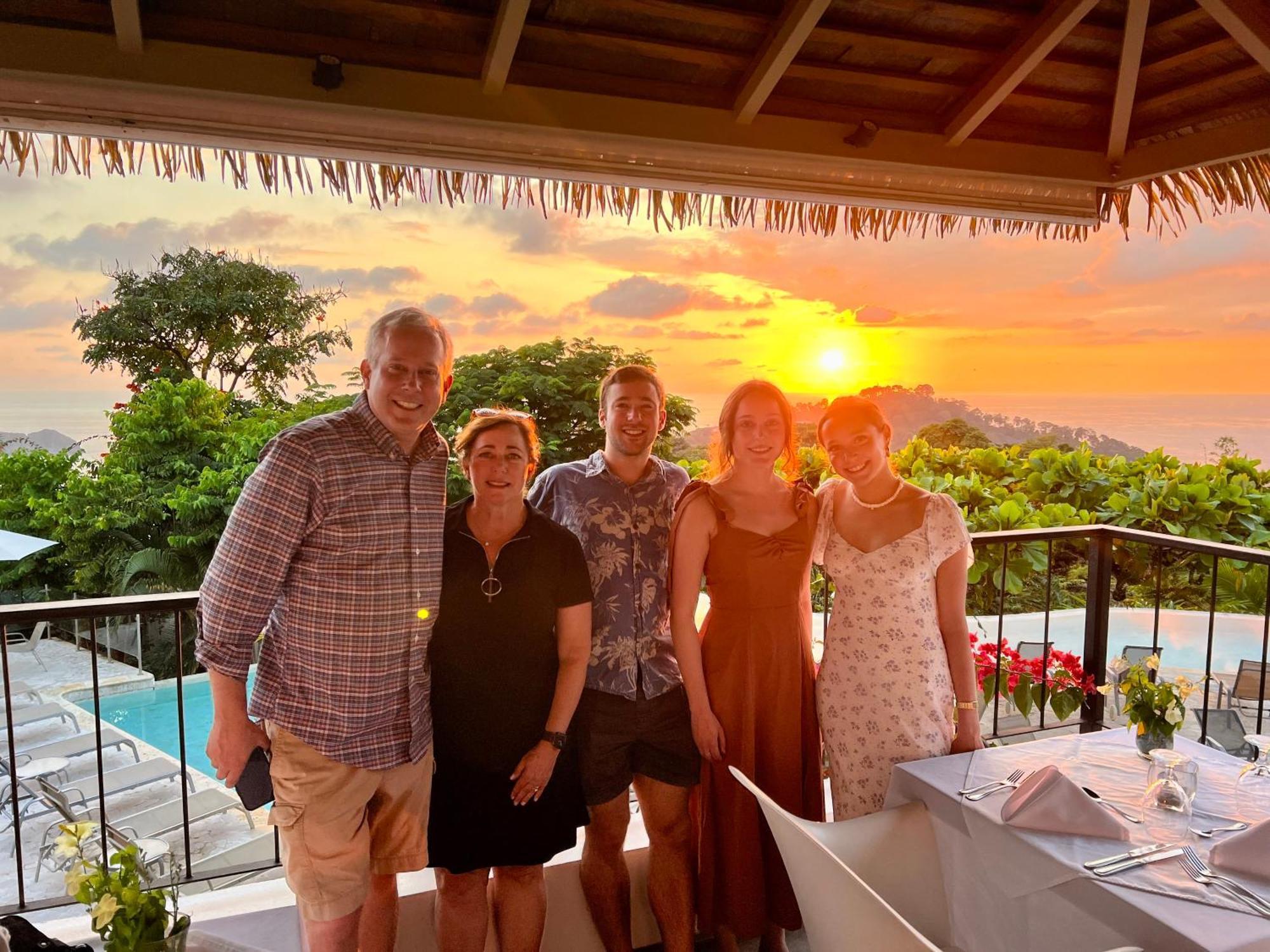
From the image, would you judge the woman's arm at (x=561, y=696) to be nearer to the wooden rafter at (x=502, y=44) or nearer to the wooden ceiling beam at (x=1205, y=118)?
the wooden rafter at (x=502, y=44)

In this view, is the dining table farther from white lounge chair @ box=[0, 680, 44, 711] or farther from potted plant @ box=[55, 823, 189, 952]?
white lounge chair @ box=[0, 680, 44, 711]

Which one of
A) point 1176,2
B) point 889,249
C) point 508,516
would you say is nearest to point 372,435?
point 508,516

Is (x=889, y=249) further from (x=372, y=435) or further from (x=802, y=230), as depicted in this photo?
(x=372, y=435)

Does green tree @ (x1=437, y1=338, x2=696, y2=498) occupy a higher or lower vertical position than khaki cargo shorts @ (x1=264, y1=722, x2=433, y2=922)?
higher

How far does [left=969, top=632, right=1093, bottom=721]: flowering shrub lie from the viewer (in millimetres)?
3459

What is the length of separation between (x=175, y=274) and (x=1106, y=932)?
1999 cm

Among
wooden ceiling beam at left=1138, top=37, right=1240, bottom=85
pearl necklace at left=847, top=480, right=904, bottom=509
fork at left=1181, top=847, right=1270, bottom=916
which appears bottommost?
fork at left=1181, top=847, right=1270, bottom=916

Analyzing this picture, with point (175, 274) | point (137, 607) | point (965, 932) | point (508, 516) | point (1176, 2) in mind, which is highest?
point (175, 274)

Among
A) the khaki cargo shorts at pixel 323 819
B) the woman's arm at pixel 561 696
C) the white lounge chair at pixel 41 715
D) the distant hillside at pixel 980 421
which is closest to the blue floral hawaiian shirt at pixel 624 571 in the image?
the woman's arm at pixel 561 696

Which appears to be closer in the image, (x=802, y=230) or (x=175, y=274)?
(x=802, y=230)

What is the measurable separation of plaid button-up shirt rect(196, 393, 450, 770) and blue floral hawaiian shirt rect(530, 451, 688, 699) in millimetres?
446

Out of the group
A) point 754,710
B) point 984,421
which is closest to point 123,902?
point 754,710

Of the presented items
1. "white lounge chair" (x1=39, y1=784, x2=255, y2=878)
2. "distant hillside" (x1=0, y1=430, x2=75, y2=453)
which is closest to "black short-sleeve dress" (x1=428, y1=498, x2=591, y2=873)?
"white lounge chair" (x1=39, y1=784, x2=255, y2=878)

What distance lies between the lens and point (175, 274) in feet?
58.7
